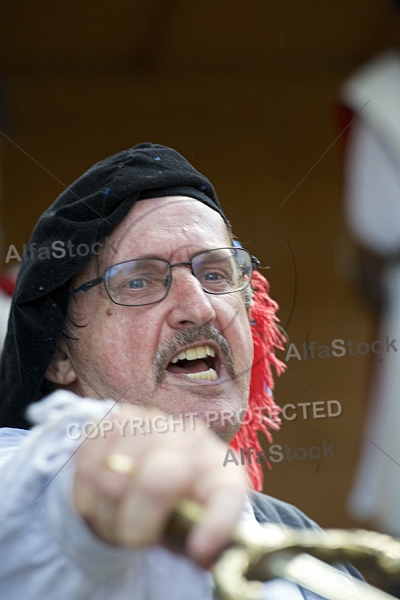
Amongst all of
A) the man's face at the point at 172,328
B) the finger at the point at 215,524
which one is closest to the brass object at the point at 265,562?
the finger at the point at 215,524

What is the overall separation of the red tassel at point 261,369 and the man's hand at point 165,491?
0.26 meters

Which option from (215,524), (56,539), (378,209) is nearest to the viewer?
(215,524)

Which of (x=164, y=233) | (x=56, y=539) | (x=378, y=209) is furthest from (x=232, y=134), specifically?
(x=56, y=539)

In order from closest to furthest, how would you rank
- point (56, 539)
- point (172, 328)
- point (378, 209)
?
point (56, 539) < point (172, 328) < point (378, 209)

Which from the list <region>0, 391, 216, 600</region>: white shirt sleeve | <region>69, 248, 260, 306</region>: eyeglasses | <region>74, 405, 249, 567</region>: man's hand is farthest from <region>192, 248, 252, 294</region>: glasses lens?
<region>74, 405, 249, 567</region>: man's hand

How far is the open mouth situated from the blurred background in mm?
59

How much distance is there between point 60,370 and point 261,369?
16cm

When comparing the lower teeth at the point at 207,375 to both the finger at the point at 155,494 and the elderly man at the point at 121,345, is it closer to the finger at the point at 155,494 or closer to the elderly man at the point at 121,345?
the elderly man at the point at 121,345

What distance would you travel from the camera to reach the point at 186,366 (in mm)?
610

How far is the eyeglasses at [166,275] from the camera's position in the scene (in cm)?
61

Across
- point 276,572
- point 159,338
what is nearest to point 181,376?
point 159,338

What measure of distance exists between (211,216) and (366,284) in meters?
0.28
